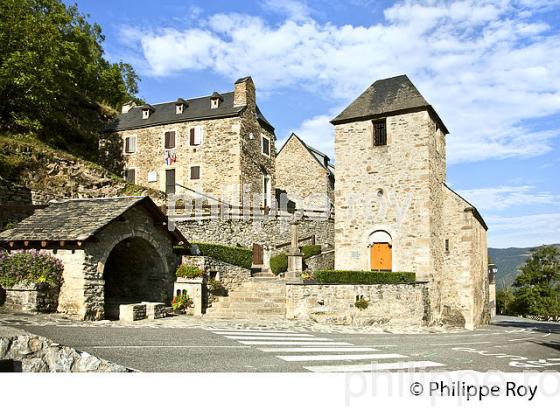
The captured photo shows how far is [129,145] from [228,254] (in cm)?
1533

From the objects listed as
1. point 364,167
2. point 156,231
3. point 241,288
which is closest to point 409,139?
point 364,167

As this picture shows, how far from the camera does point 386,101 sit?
21.0m

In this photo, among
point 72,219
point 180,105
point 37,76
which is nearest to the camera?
point 72,219

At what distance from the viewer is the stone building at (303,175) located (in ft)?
113

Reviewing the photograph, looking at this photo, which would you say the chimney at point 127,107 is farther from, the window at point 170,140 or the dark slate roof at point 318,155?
the dark slate roof at point 318,155

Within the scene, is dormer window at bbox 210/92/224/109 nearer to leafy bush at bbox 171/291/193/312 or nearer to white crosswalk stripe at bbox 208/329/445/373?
leafy bush at bbox 171/291/193/312

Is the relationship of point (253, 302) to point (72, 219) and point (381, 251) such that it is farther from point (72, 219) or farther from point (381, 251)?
point (72, 219)

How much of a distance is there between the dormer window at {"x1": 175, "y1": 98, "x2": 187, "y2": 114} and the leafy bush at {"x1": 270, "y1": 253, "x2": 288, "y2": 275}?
522 inches

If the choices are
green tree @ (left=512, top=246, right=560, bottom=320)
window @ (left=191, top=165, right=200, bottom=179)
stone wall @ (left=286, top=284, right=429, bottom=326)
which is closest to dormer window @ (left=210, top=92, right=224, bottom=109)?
window @ (left=191, top=165, right=200, bottom=179)

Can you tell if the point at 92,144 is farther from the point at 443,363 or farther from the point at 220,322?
the point at 443,363

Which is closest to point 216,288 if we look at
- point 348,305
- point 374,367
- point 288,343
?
point 348,305

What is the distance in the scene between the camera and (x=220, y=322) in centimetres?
1408

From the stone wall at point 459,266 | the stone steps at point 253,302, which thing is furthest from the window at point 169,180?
the stone wall at point 459,266

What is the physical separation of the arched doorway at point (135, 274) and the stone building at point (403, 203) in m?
8.59
